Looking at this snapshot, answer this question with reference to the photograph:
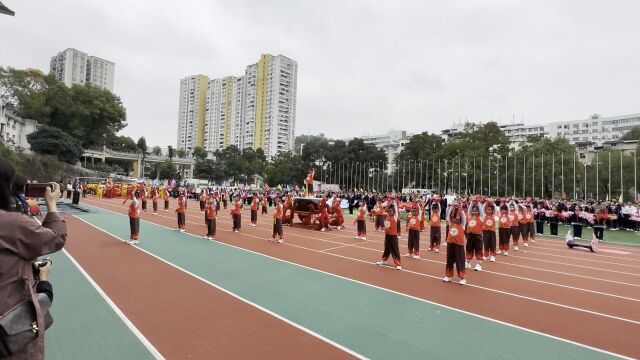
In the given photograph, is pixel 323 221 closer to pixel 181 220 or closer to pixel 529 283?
pixel 181 220

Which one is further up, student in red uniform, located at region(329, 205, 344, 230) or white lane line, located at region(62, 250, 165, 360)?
student in red uniform, located at region(329, 205, 344, 230)

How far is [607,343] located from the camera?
5.29m

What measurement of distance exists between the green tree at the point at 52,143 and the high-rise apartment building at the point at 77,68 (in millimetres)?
40720

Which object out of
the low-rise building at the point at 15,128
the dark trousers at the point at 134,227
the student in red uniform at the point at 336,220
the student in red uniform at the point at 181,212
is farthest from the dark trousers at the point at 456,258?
the low-rise building at the point at 15,128

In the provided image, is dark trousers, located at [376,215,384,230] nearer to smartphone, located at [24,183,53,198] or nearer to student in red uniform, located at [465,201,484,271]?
student in red uniform, located at [465,201,484,271]

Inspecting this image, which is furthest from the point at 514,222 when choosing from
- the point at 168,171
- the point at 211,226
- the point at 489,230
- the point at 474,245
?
the point at 168,171

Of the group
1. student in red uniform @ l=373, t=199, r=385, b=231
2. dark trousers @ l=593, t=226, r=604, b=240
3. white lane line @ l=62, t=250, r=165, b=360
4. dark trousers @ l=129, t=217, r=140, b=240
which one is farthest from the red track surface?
student in red uniform @ l=373, t=199, r=385, b=231

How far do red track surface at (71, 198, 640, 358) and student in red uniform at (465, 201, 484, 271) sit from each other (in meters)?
0.59

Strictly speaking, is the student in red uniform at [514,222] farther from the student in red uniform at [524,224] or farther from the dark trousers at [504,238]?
the dark trousers at [504,238]

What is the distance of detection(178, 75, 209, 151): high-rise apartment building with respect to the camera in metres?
125

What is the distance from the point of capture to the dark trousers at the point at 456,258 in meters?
8.52

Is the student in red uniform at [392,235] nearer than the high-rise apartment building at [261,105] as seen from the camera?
Yes

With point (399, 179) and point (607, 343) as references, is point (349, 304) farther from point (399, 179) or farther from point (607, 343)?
point (399, 179)

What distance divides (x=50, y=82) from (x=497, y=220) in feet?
236
